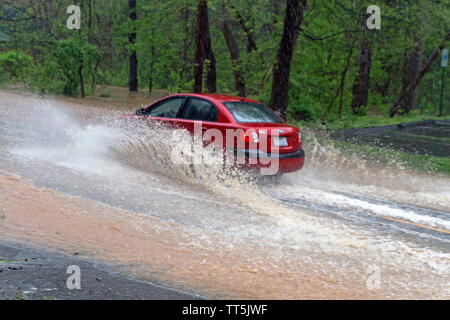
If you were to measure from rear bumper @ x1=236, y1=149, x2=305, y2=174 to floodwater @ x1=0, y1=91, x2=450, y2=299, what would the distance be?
0.40 meters

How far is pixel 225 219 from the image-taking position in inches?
278

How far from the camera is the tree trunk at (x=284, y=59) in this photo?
48.8 feet

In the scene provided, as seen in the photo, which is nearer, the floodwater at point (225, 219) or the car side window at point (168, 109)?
the floodwater at point (225, 219)

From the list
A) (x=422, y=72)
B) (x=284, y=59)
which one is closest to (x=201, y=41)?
(x=284, y=59)

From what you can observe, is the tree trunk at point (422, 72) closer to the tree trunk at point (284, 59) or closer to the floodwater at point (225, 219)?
the tree trunk at point (284, 59)

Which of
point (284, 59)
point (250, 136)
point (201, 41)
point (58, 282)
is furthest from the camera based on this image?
point (201, 41)

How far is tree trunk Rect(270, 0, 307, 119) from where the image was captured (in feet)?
48.8

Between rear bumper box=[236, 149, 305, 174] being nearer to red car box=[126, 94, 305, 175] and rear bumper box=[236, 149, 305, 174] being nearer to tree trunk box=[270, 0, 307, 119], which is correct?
red car box=[126, 94, 305, 175]

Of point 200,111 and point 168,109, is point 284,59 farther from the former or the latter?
point 200,111

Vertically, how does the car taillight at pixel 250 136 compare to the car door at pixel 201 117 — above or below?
below

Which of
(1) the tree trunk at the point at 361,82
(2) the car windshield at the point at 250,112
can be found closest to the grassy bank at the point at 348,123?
(1) the tree trunk at the point at 361,82

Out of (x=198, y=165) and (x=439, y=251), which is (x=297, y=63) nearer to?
(x=198, y=165)

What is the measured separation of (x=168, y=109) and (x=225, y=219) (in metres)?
3.64
